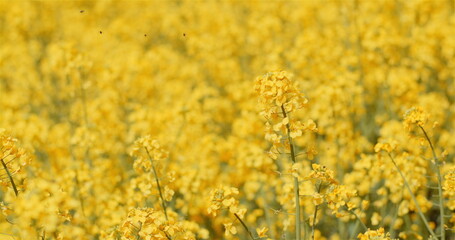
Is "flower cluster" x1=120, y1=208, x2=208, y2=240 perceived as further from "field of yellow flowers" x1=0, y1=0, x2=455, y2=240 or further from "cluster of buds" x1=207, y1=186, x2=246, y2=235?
"cluster of buds" x1=207, y1=186, x2=246, y2=235

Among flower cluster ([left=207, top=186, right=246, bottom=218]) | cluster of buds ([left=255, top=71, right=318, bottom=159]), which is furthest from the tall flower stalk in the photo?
flower cluster ([left=207, top=186, right=246, bottom=218])

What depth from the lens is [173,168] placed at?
476 cm

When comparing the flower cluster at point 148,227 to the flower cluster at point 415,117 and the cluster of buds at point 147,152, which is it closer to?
the cluster of buds at point 147,152

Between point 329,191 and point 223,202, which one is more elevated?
point 329,191

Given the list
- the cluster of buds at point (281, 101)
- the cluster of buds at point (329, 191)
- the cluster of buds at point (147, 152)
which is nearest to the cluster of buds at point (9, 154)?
the cluster of buds at point (147, 152)

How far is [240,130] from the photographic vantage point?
5465mm

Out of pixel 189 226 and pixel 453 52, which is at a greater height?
pixel 453 52

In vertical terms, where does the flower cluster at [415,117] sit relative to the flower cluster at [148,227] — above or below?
above

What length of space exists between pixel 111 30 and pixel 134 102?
3.94 m

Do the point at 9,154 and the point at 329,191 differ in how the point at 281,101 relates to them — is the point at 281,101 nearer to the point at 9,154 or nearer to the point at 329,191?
the point at 329,191

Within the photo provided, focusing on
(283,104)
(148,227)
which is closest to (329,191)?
(283,104)

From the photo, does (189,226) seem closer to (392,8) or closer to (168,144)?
(168,144)

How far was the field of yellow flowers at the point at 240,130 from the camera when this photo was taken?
10.1 ft

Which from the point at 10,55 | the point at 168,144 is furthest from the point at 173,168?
the point at 10,55
